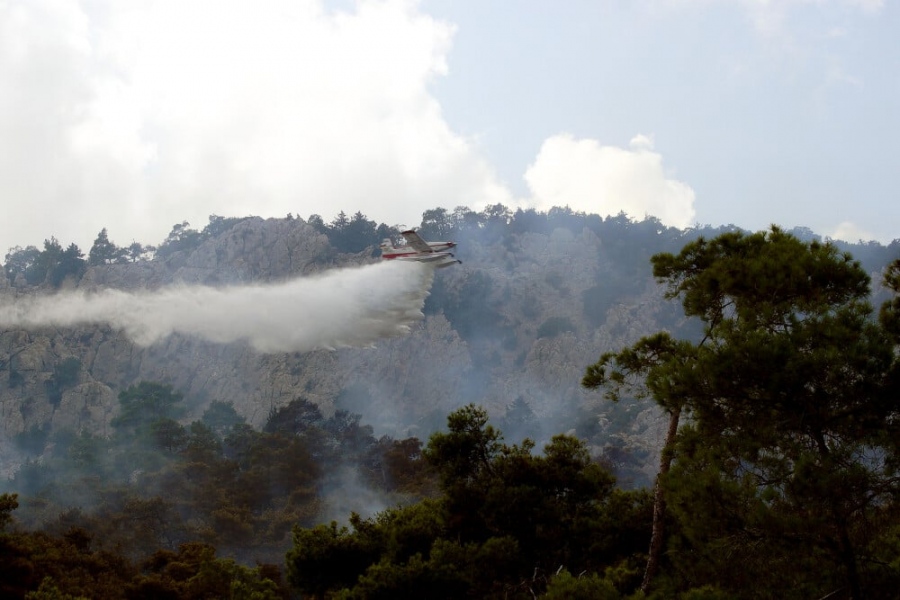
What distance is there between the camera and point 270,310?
69375mm

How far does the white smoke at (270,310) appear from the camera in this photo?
181 ft

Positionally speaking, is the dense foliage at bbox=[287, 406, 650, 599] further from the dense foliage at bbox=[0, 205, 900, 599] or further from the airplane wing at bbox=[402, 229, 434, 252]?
the airplane wing at bbox=[402, 229, 434, 252]

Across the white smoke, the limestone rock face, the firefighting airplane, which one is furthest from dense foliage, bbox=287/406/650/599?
the limestone rock face

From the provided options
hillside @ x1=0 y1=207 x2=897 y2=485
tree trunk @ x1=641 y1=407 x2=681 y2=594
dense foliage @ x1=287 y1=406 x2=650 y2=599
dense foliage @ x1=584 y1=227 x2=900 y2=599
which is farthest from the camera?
hillside @ x1=0 y1=207 x2=897 y2=485

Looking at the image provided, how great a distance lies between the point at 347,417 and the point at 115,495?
102 feet

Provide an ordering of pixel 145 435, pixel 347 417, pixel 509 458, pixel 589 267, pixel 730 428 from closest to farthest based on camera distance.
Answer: pixel 730 428 < pixel 509 458 < pixel 145 435 < pixel 347 417 < pixel 589 267

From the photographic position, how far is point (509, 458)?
2053cm

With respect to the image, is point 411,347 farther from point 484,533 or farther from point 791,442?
point 791,442

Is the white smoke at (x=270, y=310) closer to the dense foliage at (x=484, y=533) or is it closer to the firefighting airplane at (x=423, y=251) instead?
the firefighting airplane at (x=423, y=251)

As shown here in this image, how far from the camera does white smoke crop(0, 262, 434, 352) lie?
55.1 meters

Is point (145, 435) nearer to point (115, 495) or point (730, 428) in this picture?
point (115, 495)

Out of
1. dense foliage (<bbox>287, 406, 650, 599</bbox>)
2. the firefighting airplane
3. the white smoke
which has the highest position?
the white smoke

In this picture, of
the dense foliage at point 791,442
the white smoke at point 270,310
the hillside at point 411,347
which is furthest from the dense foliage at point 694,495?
the hillside at point 411,347

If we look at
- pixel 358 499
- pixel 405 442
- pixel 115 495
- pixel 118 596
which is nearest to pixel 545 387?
pixel 405 442
